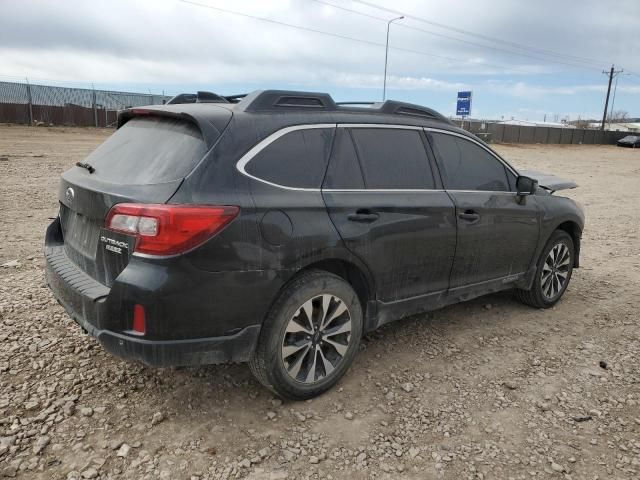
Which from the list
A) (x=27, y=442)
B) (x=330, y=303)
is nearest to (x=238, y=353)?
(x=330, y=303)

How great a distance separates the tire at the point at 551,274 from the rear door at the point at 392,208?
142 cm

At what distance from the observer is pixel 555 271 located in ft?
16.3

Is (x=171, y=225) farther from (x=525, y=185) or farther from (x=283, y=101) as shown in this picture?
(x=525, y=185)

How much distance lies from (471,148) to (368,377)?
1991 mm

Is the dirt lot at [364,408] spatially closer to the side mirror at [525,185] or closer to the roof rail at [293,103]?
the side mirror at [525,185]

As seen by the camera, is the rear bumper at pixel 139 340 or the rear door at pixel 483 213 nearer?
the rear bumper at pixel 139 340

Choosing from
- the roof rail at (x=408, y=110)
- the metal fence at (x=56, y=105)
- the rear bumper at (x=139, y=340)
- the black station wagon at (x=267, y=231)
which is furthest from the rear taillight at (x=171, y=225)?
the metal fence at (x=56, y=105)

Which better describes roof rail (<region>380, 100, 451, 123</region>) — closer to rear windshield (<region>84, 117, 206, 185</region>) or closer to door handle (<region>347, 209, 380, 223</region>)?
door handle (<region>347, 209, 380, 223</region>)

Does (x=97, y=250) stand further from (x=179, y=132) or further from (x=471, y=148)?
(x=471, y=148)

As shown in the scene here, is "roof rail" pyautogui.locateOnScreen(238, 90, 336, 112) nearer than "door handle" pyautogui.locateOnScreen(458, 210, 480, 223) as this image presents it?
Yes

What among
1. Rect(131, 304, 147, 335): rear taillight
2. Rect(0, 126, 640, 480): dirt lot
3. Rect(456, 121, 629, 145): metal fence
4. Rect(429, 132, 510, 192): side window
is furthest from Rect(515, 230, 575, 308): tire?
Rect(456, 121, 629, 145): metal fence

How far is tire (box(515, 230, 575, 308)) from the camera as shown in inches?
190

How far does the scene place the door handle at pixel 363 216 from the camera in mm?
3179

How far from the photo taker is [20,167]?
12.7 meters
